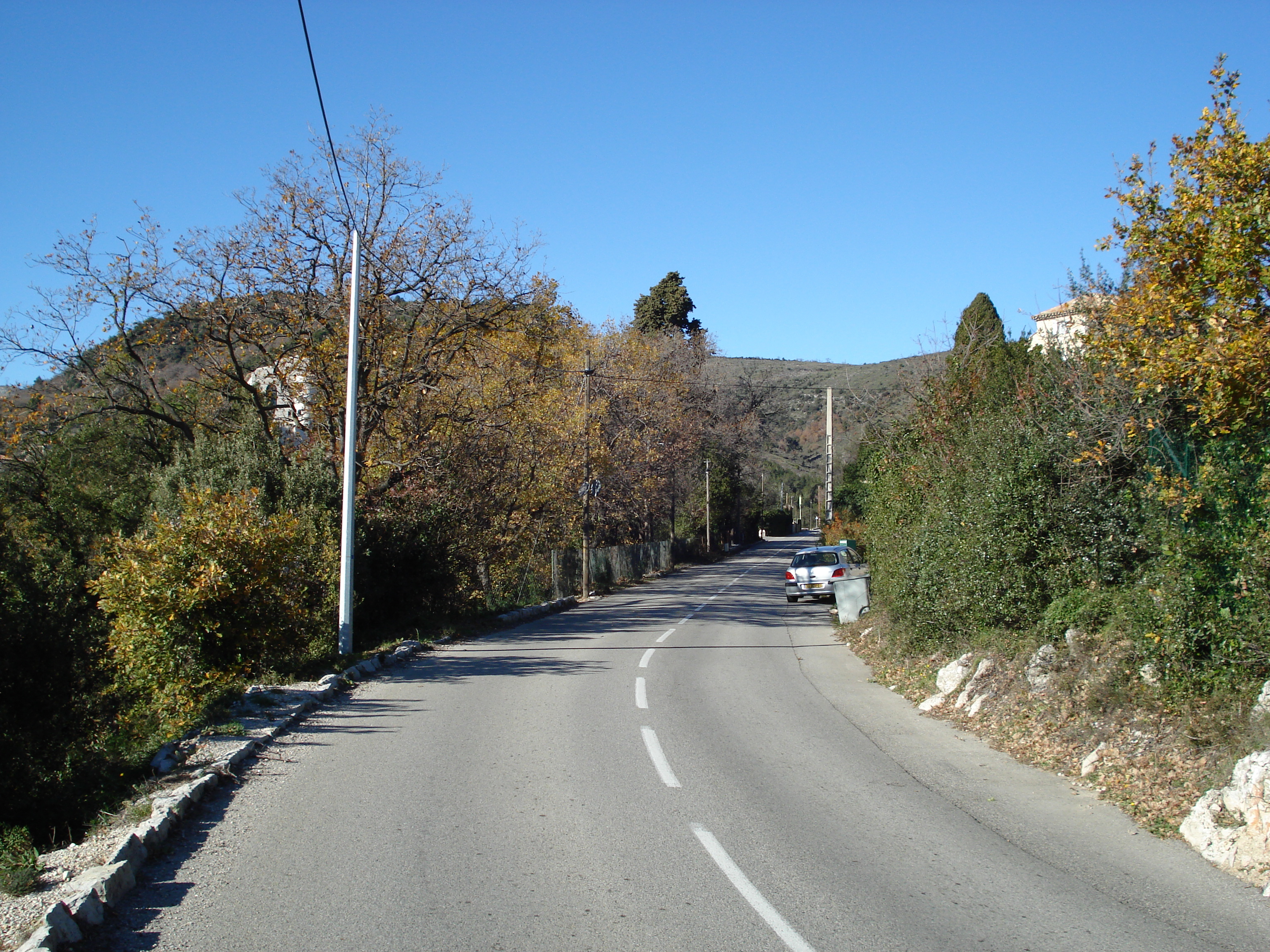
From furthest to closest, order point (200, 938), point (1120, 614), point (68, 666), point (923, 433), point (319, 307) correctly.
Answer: point (319, 307) → point (923, 433) → point (68, 666) → point (1120, 614) → point (200, 938)

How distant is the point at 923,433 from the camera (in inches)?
673

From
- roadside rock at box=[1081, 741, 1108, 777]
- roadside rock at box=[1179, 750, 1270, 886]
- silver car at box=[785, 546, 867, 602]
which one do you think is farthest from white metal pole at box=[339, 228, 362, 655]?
silver car at box=[785, 546, 867, 602]

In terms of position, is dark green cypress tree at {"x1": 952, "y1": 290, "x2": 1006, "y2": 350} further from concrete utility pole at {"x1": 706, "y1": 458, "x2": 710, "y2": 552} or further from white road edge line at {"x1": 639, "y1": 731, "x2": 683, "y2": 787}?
concrete utility pole at {"x1": 706, "y1": 458, "x2": 710, "y2": 552}

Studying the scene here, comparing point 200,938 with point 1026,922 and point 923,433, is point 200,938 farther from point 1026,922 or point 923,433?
point 923,433

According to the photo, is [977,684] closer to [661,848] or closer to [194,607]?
[661,848]

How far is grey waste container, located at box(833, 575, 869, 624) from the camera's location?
19.5 m

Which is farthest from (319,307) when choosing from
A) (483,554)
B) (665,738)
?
(665,738)

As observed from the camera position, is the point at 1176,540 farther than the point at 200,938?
Yes

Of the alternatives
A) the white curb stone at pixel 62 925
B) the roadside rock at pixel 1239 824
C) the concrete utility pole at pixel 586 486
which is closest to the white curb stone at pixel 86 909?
the white curb stone at pixel 62 925

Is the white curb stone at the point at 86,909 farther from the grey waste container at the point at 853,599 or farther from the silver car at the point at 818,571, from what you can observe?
the silver car at the point at 818,571

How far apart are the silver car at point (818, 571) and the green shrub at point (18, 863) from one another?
21055 mm

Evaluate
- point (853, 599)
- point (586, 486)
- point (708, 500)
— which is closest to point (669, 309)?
point (708, 500)

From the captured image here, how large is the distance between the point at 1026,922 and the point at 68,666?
1061 centimetres

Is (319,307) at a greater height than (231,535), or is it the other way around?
(319,307)
